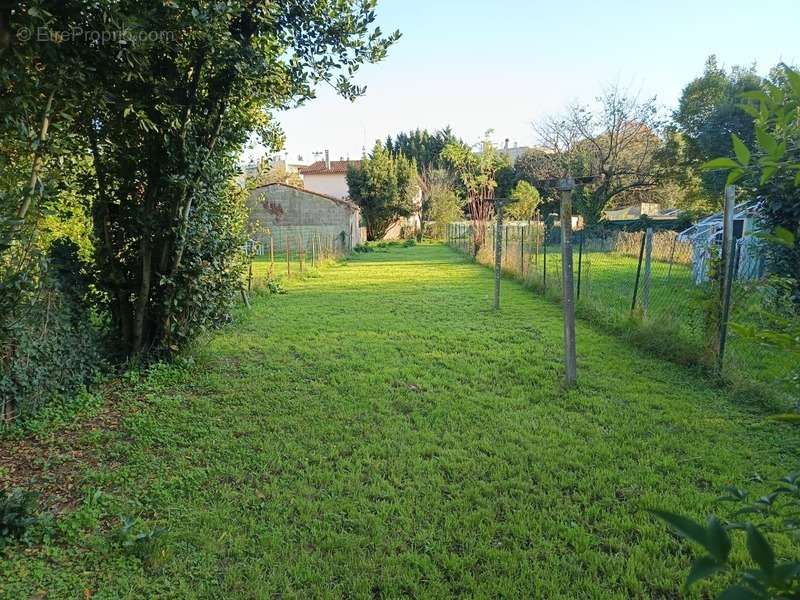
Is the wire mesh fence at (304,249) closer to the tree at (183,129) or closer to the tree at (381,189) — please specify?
the tree at (381,189)

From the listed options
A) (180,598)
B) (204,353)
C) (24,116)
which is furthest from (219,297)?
(180,598)

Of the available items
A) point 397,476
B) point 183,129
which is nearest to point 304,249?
point 183,129

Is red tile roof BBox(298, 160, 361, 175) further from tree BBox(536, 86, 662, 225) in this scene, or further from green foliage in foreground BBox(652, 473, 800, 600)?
green foliage in foreground BBox(652, 473, 800, 600)

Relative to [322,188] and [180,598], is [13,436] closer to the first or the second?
[180,598]

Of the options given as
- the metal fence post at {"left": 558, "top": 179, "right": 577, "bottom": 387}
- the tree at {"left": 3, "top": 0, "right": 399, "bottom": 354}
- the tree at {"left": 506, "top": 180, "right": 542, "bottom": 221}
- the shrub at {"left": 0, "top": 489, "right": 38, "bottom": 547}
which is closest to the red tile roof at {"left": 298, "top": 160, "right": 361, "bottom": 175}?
the tree at {"left": 506, "top": 180, "right": 542, "bottom": 221}

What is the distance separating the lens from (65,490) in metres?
3.41

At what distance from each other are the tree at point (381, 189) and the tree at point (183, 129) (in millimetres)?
29268

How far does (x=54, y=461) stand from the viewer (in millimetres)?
3756

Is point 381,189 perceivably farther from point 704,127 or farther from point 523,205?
point 704,127

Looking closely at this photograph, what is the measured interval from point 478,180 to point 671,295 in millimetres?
16195

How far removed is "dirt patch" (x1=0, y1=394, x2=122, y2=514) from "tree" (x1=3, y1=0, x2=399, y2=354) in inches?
62.3

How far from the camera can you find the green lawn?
103 inches

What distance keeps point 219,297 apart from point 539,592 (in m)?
5.10

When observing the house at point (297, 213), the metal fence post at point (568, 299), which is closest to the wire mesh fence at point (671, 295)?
the metal fence post at point (568, 299)
